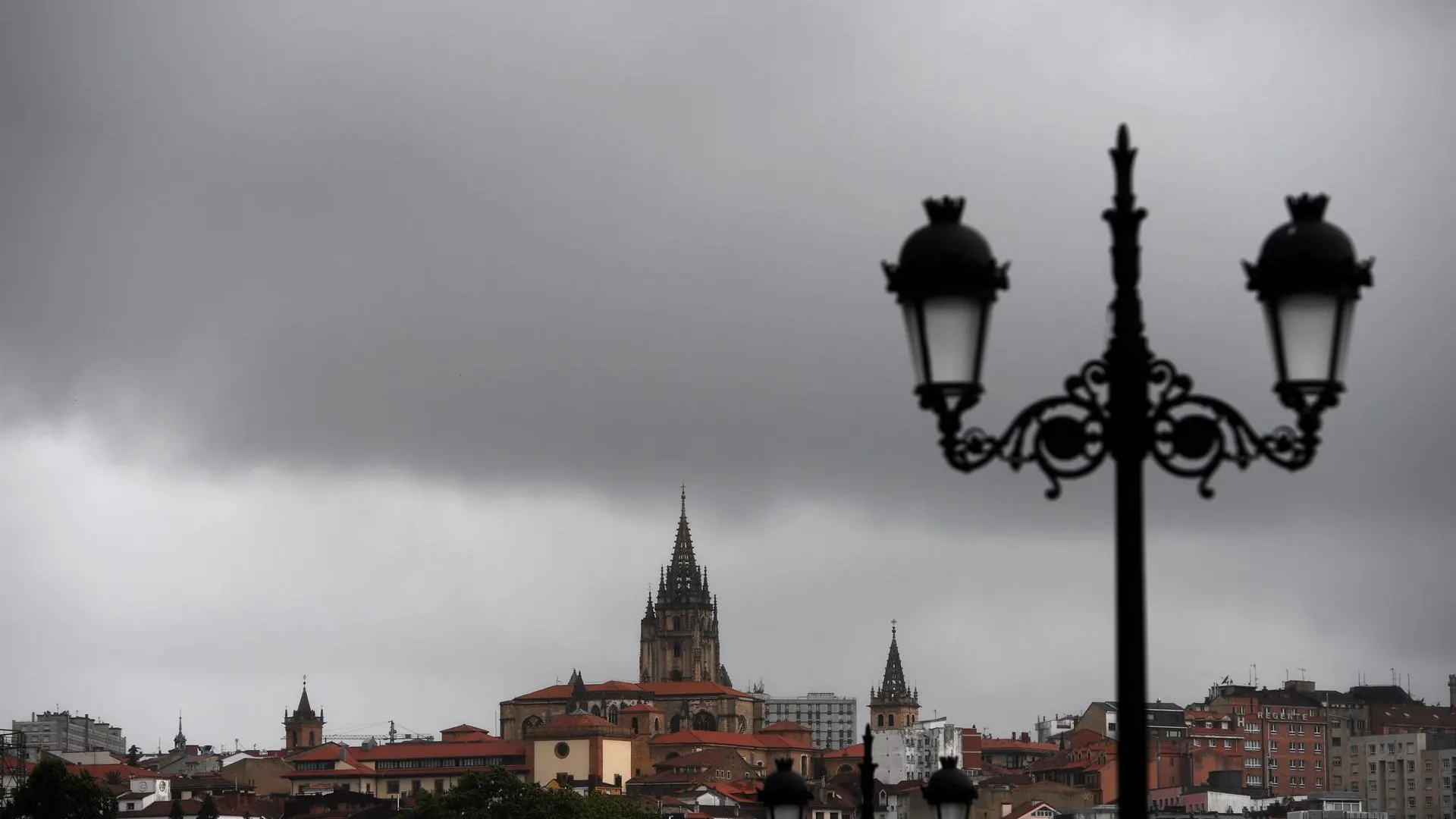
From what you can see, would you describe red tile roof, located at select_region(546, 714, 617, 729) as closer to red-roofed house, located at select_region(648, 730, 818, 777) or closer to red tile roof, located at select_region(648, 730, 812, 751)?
red-roofed house, located at select_region(648, 730, 818, 777)

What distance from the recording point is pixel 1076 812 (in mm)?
156250

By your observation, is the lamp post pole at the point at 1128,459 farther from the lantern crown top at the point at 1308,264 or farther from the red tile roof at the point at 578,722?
the red tile roof at the point at 578,722

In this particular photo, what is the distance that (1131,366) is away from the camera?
27.3ft

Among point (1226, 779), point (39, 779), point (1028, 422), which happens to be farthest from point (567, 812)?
point (1028, 422)

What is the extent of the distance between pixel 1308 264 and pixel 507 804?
392ft

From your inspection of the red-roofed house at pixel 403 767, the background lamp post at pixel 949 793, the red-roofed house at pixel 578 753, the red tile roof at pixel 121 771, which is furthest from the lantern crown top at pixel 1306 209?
the red-roofed house at pixel 403 767

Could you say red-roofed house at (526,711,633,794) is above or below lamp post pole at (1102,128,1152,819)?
below

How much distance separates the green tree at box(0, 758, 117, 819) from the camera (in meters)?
122

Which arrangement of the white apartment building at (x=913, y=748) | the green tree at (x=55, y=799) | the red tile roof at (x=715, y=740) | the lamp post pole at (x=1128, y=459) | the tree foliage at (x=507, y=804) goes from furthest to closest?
the red tile roof at (x=715, y=740) → the white apartment building at (x=913, y=748) → the tree foliage at (x=507, y=804) → the green tree at (x=55, y=799) → the lamp post pole at (x=1128, y=459)

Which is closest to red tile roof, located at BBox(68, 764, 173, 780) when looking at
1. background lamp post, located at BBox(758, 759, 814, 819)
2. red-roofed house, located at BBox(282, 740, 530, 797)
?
red-roofed house, located at BBox(282, 740, 530, 797)

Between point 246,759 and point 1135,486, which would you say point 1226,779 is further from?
point 1135,486

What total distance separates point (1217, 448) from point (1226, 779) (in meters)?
167

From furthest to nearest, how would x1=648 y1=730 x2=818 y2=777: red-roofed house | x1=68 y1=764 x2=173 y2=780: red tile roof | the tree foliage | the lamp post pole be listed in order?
x1=648 y1=730 x2=818 y2=777: red-roofed house
x1=68 y1=764 x2=173 y2=780: red tile roof
the tree foliage
the lamp post pole

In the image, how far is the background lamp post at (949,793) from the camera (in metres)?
16.3
